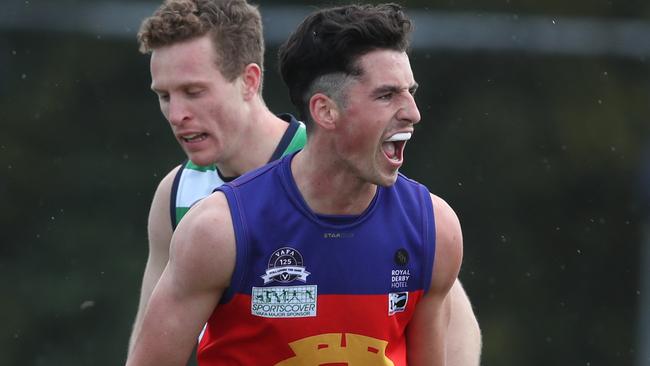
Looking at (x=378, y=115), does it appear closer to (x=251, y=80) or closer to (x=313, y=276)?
(x=313, y=276)

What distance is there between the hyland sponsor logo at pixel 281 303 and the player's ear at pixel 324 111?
0.49m

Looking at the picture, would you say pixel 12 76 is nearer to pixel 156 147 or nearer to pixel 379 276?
pixel 156 147

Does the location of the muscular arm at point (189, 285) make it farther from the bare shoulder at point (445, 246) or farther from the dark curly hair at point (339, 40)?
the bare shoulder at point (445, 246)

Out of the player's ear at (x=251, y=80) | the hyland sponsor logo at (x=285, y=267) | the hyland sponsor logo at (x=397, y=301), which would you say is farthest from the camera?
the player's ear at (x=251, y=80)

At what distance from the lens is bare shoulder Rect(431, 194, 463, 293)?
3.89m

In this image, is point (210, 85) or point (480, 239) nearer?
point (210, 85)

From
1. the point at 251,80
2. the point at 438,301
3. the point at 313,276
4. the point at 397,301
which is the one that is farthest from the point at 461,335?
the point at 251,80

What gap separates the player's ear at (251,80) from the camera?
4.88m

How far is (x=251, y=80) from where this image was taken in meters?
→ 4.92

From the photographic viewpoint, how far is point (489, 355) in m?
8.73

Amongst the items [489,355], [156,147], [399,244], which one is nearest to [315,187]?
[399,244]

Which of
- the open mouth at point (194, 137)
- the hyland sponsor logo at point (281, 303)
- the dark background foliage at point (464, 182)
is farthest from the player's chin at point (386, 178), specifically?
the dark background foliage at point (464, 182)

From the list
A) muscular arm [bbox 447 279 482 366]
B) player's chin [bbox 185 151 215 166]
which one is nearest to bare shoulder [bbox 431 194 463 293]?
muscular arm [bbox 447 279 482 366]

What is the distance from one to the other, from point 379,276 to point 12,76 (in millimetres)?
4849
